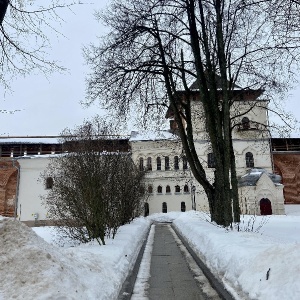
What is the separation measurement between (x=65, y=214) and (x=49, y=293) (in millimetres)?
9204

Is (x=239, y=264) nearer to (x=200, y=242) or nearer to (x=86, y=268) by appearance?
(x=86, y=268)

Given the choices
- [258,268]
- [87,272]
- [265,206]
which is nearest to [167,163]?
[265,206]

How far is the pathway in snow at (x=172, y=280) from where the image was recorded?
6926mm

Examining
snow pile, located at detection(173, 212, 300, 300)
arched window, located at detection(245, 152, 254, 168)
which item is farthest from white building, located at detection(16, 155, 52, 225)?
snow pile, located at detection(173, 212, 300, 300)

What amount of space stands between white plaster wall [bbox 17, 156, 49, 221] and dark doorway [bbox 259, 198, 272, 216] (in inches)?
1123

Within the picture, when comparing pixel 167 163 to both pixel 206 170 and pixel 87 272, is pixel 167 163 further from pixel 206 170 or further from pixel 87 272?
pixel 87 272

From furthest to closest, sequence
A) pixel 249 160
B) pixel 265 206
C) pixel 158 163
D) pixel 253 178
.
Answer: pixel 158 163 < pixel 249 160 < pixel 253 178 < pixel 265 206

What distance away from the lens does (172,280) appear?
8.30 meters

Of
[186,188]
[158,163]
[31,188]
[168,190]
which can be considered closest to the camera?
[186,188]

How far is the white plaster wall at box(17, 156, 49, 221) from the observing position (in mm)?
50406

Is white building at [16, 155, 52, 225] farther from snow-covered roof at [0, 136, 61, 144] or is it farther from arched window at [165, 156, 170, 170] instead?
arched window at [165, 156, 170, 170]

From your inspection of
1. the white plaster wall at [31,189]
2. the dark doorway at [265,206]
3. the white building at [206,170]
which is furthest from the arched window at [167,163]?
the white plaster wall at [31,189]

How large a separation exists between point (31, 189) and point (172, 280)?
4689cm

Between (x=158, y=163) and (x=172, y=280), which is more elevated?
(x=158, y=163)
